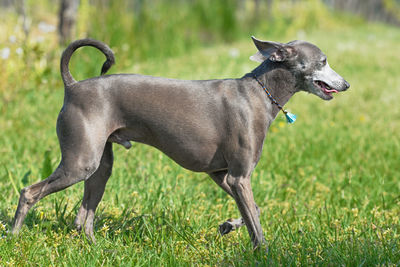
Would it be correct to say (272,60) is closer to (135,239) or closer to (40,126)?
(135,239)

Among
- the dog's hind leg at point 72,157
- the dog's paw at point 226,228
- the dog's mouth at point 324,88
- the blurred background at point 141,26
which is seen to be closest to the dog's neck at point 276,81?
the dog's mouth at point 324,88

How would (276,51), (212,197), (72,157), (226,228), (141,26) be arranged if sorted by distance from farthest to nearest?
(141,26)
(212,197)
(226,228)
(276,51)
(72,157)

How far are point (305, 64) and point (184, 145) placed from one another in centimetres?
94

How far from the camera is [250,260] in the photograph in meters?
2.82

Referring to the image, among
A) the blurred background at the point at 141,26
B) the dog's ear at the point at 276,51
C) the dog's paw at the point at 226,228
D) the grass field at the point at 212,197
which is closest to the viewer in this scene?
the grass field at the point at 212,197

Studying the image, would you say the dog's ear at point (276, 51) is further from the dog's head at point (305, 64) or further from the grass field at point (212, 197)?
the grass field at point (212, 197)

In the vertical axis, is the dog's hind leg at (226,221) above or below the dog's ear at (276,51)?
below

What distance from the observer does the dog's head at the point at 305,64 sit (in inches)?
120

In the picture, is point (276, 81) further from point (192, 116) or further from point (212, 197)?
point (212, 197)

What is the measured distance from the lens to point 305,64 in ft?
10.0

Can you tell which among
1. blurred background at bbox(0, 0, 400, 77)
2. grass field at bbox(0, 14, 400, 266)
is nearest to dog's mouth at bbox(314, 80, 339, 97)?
grass field at bbox(0, 14, 400, 266)

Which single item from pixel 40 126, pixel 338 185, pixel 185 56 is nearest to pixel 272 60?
pixel 338 185

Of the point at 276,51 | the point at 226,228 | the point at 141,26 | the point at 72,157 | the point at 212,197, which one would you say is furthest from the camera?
the point at 141,26

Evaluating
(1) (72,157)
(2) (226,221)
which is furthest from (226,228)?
(1) (72,157)
